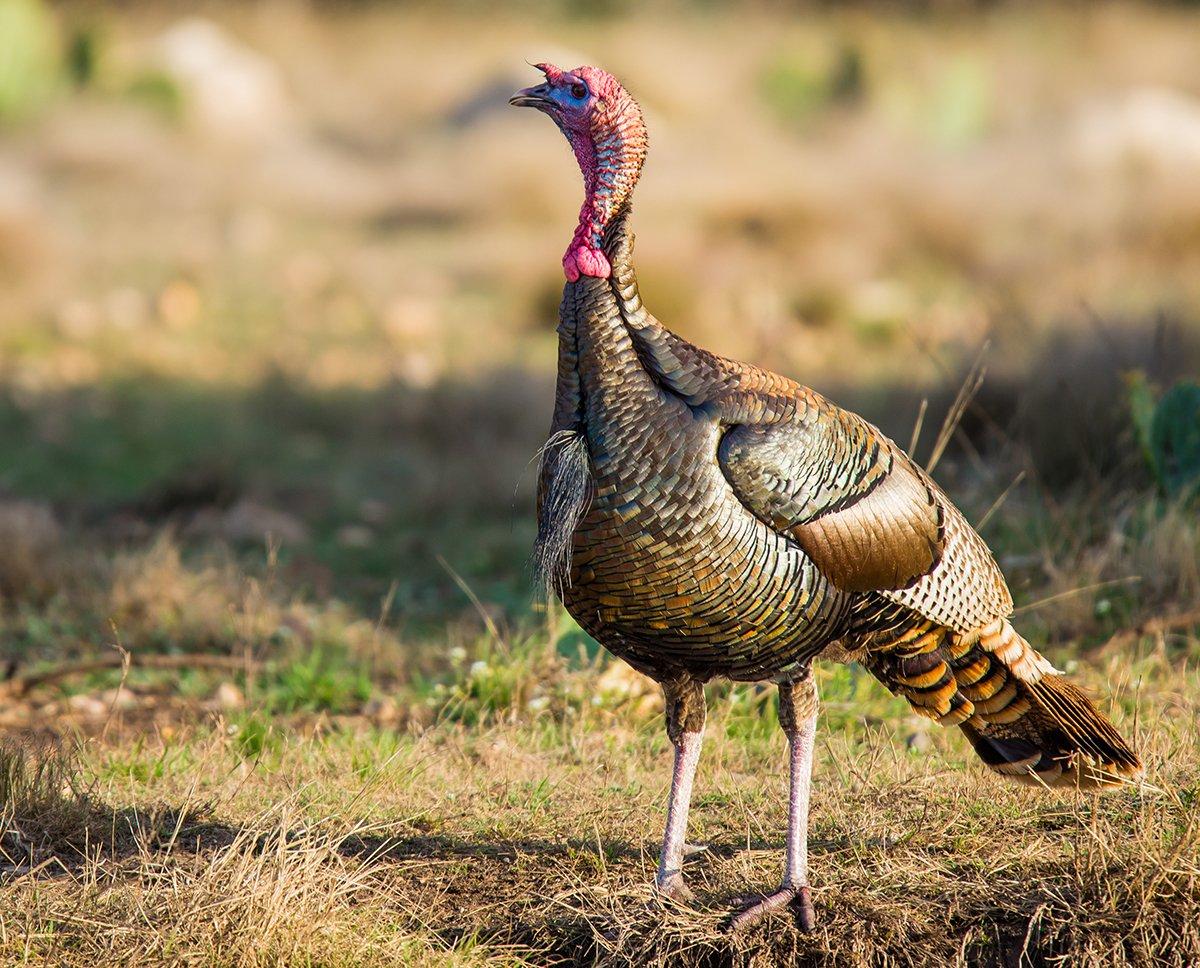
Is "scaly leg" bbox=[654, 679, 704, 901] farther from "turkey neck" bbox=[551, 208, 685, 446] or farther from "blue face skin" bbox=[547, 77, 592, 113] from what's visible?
"blue face skin" bbox=[547, 77, 592, 113]

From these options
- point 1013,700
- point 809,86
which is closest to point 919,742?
point 1013,700

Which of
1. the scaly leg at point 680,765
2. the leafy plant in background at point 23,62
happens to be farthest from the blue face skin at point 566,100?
the leafy plant in background at point 23,62

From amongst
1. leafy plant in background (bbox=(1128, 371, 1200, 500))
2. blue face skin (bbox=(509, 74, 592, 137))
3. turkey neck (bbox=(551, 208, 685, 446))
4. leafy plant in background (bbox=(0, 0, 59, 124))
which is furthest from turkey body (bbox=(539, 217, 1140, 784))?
leafy plant in background (bbox=(0, 0, 59, 124))

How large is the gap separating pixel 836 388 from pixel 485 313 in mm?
3221

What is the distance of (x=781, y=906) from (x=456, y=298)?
8.41 m

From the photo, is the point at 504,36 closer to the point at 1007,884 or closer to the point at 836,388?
the point at 836,388

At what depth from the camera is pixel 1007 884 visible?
3418mm

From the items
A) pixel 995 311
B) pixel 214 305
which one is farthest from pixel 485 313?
pixel 995 311

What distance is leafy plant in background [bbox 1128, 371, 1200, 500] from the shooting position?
5.62m

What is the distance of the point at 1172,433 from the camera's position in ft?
18.6

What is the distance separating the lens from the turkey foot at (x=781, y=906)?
331cm

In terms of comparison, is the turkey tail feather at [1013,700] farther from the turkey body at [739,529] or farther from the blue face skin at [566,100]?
the blue face skin at [566,100]

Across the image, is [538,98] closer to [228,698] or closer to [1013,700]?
[1013,700]

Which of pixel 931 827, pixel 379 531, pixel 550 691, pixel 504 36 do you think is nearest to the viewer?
pixel 931 827
